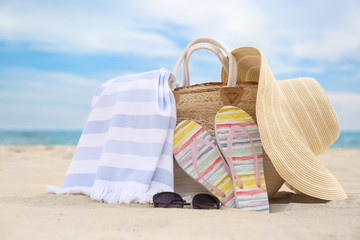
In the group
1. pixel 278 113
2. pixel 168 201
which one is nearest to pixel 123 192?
pixel 168 201

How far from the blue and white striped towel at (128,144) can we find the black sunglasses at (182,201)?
14cm

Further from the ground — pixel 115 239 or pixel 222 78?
pixel 222 78

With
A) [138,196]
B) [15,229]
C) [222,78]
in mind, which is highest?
[222,78]

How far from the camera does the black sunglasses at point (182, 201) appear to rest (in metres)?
1.73

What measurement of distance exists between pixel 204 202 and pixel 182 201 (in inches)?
4.4

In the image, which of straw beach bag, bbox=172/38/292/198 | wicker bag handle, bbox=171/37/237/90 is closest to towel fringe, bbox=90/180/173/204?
straw beach bag, bbox=172/38/292/198

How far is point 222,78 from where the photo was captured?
267 cm

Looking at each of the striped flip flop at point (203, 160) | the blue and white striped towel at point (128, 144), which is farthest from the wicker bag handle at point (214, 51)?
the striped flip flop at point (203, 160)

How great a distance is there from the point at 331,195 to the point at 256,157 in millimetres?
461

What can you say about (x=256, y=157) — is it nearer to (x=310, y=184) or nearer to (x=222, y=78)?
(x=310, y=184)

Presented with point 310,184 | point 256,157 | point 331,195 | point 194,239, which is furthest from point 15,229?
point 331,195

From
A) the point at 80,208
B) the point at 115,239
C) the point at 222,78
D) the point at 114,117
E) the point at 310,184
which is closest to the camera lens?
the point at 115,239

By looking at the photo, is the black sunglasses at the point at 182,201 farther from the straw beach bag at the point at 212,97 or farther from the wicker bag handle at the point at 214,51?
the wicker bag handle at the point at 214,51

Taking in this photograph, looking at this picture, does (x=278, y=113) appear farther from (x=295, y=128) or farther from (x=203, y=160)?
(x=203, y=160)
